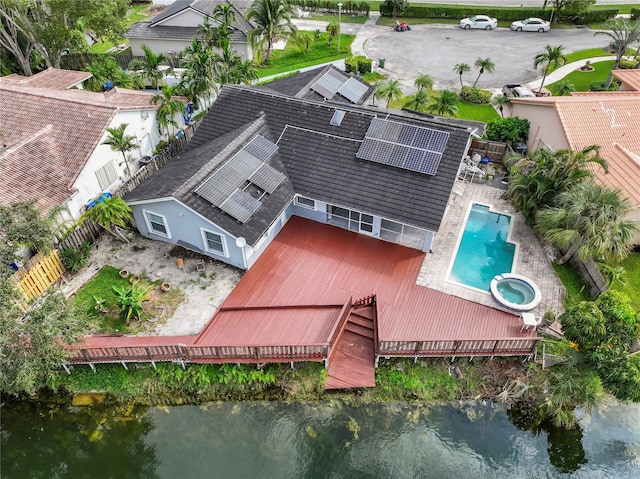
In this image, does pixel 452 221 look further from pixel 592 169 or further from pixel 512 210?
pixel 592 169

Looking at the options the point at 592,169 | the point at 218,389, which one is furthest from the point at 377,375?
the point at 592,169

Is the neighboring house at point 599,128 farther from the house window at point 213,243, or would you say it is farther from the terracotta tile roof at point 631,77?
the house window at point 213,243

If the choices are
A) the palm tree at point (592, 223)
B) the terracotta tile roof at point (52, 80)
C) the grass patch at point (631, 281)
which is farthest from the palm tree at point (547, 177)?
the terracotta tile roof at point (52, 80)

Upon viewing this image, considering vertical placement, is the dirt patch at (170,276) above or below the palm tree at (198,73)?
below

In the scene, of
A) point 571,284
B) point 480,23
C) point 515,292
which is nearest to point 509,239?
point 571,284

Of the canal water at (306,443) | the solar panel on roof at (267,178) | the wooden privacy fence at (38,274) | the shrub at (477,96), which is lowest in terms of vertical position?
the canal water at (306,443)

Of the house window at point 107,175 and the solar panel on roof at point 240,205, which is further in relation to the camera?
the house window at point 107,175
